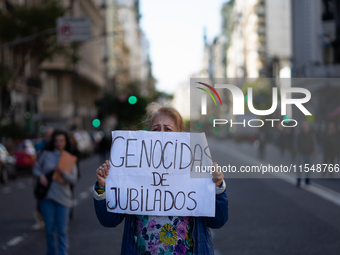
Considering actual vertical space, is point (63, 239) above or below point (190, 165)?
below

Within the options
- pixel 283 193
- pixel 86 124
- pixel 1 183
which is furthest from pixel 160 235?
pixel 86 124

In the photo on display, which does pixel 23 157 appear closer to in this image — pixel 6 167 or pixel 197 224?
pixel 6 167

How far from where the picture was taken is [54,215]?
23.7ft

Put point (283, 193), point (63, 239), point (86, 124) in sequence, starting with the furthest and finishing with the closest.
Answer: point (86, 124) → point (283, 193) → point (63, 239)

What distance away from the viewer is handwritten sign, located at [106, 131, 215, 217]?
391cm

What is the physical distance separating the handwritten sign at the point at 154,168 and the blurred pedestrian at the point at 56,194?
10.7 ft

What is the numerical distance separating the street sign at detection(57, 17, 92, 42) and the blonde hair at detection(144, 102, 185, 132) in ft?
60.2

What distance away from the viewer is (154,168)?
398 cm

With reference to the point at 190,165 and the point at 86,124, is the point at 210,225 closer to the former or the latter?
the point at 190,165

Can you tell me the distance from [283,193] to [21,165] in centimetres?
1209

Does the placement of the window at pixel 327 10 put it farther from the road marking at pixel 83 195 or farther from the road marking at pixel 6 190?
the road marking at pixel 83 195

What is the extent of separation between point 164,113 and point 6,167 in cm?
1754

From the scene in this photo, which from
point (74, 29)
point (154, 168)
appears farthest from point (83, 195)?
point (154, 168)

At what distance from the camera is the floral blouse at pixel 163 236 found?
3.62m
